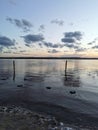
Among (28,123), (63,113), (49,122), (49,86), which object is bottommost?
(63,113)

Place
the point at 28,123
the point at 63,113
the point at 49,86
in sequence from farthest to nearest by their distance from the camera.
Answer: the point at 49,86
the point at 63,113
the point at 28,123

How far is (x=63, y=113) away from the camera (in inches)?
1070

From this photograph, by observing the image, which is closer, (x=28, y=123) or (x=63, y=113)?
(x=28, y=123)

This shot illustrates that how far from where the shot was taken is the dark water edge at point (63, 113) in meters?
23.2

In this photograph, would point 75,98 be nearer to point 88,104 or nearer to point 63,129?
point 88,104

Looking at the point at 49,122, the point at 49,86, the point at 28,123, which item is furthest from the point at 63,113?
the point at 49,86

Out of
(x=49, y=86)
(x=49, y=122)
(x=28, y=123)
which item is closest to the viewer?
(x=28, y=123)

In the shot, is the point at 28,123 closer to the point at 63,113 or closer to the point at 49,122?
the point at 49,122

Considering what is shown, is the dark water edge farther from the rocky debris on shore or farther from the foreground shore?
the rocky debris on shore

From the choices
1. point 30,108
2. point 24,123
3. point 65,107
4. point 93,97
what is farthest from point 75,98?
point 24,123

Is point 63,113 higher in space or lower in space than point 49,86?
lower

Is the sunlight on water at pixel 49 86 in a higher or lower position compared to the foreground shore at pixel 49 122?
higher

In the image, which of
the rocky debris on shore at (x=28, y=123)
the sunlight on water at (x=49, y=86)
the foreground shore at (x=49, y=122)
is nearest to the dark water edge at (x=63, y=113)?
the foreground shore at (x=49, y=122)

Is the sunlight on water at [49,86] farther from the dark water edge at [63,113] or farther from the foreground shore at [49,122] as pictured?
the foreground shore at [49,122]
